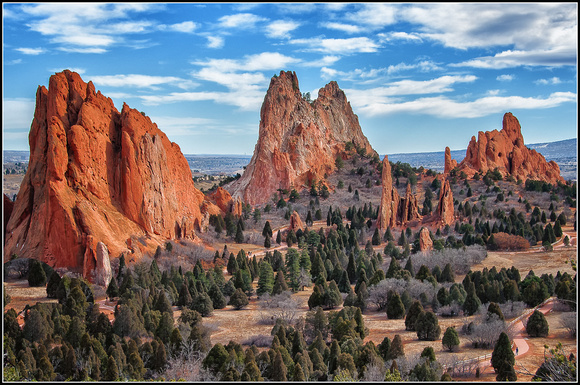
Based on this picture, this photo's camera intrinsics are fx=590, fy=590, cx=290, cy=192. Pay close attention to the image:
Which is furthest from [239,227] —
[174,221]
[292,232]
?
[174,221]

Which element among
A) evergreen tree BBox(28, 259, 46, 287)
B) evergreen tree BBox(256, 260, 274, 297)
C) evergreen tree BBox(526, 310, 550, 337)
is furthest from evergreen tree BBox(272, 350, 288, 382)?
evergreen tree BBox(28, 259, 46, 287)

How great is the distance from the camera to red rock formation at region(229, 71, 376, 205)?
378 feet

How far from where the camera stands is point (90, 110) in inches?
2406

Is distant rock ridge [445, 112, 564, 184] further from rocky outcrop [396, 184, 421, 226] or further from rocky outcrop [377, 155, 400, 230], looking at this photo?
rocky outcrop [377, 155, 400, 230]

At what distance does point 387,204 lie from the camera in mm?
84250

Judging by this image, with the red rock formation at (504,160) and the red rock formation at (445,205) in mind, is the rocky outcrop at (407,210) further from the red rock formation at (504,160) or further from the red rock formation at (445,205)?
the red rock formation at (504,160)

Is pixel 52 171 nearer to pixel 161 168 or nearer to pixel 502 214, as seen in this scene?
pixel 161 168

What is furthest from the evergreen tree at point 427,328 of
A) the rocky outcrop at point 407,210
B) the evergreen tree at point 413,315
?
the rocky outcrop at point 407,210

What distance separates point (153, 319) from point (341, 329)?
40.3 feet

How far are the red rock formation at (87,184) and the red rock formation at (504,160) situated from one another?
234 feet

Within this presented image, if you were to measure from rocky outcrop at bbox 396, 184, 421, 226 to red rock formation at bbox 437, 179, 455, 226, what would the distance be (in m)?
4.28

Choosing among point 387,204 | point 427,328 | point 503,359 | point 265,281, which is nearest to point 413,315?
point 427,328

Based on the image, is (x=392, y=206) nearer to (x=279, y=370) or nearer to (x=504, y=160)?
(x=504, y=160)

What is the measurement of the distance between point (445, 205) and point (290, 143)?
45150 mm
